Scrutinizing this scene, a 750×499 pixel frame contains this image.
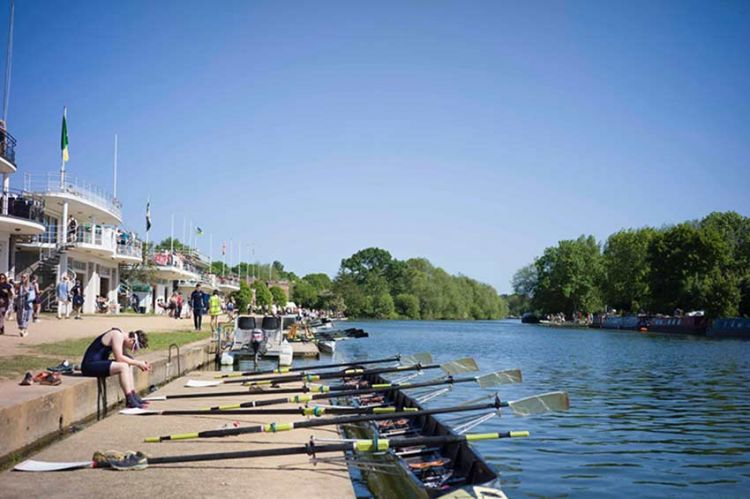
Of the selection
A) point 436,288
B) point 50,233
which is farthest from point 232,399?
point 436,288

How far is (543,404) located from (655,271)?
3346 inches

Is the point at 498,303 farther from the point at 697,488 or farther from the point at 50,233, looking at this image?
the point at 697,488

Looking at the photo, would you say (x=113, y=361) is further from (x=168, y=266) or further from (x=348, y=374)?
(x=168, y=266)

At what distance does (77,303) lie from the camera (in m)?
35.1

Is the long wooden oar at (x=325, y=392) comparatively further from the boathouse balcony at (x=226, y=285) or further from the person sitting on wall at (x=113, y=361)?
the boathouse balcony at (x=226, y=285)

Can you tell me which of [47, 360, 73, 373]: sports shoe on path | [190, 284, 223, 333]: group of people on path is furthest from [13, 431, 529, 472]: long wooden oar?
[190, 284, 223, 333]: group of people on path

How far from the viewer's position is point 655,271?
Result: 287ft

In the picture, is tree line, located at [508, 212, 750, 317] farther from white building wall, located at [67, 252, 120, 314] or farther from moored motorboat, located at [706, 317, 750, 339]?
white building wall, located at [67, 252, 120, 314]

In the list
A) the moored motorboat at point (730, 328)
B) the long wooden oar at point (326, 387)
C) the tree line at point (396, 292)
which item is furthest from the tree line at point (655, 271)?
the long wooden oar at point (326, 387)

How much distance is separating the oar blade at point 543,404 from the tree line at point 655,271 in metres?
73.9

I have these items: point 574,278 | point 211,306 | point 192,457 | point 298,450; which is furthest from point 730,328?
point 192,457

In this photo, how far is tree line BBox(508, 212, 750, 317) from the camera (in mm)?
77562

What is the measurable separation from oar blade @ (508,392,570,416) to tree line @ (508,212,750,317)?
73.9m

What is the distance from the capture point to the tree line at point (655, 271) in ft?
254
